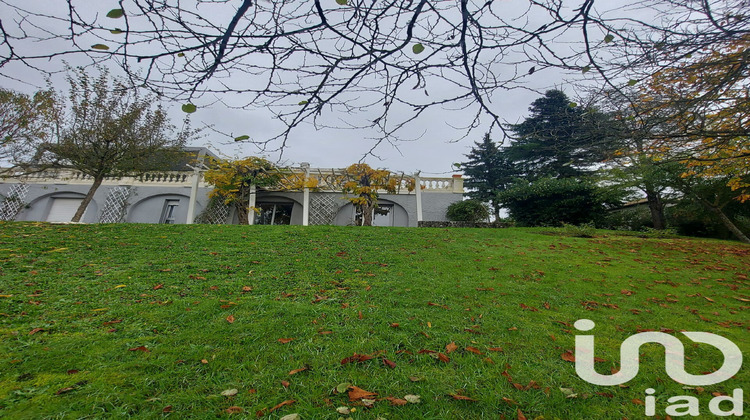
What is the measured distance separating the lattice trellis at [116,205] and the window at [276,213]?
19.8 feet

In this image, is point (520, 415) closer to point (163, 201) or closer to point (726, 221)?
point (726, 221)


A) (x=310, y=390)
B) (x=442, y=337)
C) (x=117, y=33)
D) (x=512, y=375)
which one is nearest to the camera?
(x=117, y=33)

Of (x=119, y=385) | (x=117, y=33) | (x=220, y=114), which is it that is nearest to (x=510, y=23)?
(x=220, y=114)

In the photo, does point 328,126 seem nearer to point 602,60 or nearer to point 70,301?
point 602,60

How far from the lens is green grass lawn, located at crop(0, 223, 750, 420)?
179 centimetres

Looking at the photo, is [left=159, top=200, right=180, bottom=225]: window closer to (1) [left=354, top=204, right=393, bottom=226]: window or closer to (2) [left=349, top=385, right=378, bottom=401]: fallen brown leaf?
(1) [left=354, top=204, right=393, bottom=226]: window

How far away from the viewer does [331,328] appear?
110 inches

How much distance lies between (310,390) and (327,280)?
256 cm

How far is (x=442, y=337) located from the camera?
2660 mm

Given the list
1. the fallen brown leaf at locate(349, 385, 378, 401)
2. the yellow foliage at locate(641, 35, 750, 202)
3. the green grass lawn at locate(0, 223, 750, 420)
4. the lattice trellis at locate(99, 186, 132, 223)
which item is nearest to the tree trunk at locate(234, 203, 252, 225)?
the green grass lawn at locate(0, 223, 750, 420)

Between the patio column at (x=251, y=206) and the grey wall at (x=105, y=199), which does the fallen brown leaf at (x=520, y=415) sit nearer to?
the patio column at (x=251, y=206)

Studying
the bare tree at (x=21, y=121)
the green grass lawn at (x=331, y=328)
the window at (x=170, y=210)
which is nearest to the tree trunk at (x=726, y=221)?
the green grass lawn at (x=331, y=328)

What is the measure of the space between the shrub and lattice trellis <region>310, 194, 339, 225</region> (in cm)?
549

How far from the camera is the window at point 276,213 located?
48.1 ft
